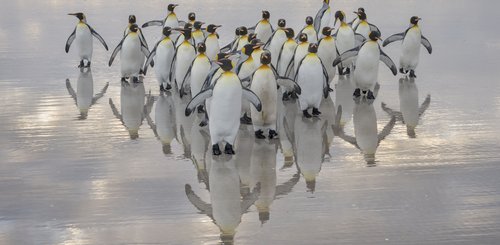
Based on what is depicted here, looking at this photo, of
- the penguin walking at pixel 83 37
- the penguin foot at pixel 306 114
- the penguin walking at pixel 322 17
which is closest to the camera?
the penguin foot at pixel 306 114

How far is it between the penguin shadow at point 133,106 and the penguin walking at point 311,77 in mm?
1913

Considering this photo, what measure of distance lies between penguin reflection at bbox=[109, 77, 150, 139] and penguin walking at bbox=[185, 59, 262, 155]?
137 centimetres

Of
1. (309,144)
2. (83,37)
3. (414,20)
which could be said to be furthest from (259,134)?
(83,37)

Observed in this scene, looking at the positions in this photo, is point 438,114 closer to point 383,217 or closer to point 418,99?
point 418,99

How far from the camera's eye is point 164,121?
9836 millimetres

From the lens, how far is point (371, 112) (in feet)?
33.5

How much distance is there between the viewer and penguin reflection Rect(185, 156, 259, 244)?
6.35 metres

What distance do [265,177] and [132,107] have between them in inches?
135

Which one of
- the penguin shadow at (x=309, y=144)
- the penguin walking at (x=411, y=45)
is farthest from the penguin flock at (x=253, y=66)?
the penguin shadow at (x=309, y=144)

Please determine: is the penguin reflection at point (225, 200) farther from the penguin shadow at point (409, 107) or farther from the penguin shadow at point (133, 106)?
the penguin shadow at point (409, 107)

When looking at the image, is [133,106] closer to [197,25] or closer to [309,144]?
[197,25]

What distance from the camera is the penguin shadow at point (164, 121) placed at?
29.6 ft

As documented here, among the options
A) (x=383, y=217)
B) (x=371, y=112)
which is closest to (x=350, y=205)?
(x=383, y=217)

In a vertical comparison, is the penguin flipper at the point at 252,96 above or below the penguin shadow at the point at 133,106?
above
